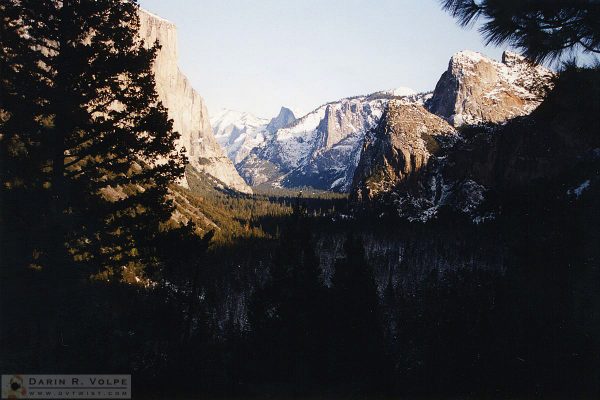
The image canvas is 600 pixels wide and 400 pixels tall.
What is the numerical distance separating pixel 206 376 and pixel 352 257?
1598cm

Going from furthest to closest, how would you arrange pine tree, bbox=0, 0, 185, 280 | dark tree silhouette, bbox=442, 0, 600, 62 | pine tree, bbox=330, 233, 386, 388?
pine tree, bbox=330, 233, 386, 388, pine tree, bbox=0, 0, 185, 280, dark tree silhouette, bbox=442, 0, 600, 62

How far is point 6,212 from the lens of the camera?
12539 millimetres

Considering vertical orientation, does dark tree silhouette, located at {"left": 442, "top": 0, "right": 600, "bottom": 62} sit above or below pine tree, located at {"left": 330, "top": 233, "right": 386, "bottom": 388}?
above

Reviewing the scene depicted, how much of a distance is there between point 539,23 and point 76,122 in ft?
39.7

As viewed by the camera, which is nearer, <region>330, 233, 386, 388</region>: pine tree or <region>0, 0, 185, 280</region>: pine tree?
<region>0, 0, 185, 280</region>: pine tree

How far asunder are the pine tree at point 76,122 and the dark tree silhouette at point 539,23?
970cm

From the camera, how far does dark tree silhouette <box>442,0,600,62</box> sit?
7.94 meters

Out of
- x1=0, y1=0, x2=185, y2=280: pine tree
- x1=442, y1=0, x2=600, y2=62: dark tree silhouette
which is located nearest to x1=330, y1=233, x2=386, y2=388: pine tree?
x1=0, y1=0, x2=185, y2=280: pine tree

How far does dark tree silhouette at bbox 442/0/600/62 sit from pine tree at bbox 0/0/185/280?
970 cm

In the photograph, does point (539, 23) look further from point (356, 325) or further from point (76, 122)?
point (356, 325)

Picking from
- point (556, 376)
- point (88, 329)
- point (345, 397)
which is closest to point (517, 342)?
point (556, 376)

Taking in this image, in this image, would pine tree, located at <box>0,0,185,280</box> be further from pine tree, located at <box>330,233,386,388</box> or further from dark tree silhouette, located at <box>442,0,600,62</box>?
pine tree, located at <box>330,233,386,388</box>

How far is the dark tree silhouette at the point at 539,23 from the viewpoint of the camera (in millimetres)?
7938

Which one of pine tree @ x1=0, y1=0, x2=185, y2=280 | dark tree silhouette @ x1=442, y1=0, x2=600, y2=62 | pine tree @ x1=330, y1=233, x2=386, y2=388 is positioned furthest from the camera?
pine tree @ x1=330, y1=233, x2=386, y2=388
